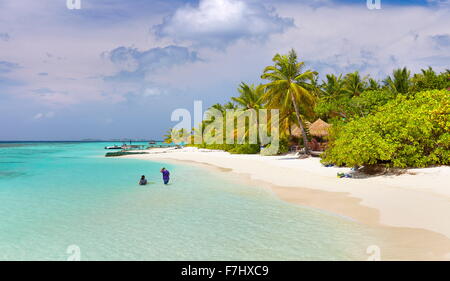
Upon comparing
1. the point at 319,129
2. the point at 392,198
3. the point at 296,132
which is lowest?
the point at 392,198

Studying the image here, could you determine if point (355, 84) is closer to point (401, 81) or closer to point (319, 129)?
point (401, 81)

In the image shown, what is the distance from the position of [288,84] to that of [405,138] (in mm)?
12765

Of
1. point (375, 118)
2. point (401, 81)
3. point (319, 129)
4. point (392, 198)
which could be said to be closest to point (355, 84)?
point (401, 81)

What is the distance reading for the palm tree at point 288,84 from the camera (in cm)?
2578

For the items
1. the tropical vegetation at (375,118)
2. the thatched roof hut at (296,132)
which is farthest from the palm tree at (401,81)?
the thatched roof hut at (296,132)

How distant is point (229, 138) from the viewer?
41.9 meters

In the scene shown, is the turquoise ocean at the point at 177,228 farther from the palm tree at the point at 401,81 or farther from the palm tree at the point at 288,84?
the palm tree at the point at 401,81

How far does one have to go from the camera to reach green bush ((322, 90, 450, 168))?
1420 cm

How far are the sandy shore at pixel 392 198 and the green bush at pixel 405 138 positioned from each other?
92 cm

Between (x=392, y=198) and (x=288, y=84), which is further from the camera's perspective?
(x=288, y=84)

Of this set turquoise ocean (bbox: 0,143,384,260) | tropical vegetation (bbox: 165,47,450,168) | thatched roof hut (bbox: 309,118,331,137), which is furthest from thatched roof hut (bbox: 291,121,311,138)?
turquoise ocean (bbox: 0,143,384,260)

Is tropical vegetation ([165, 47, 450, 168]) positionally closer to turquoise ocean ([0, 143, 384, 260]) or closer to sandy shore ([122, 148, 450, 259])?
sandy shore ([122, 148, 450, 259])

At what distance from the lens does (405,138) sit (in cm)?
1466

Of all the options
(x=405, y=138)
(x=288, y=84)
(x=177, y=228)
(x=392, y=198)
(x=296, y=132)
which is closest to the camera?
(x=177, y=228)
